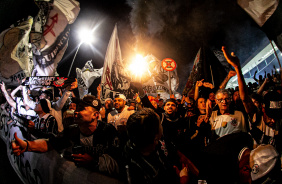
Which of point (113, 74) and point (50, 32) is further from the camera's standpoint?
point (50, 32)

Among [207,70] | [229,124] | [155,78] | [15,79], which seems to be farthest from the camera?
[155,78]

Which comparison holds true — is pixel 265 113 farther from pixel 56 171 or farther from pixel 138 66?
pixel 56 171

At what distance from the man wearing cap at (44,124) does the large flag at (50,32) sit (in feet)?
13.5

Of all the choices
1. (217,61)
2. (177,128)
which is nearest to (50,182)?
(177,128)

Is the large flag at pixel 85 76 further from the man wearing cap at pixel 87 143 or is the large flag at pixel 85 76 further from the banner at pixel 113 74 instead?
Result: the man wearing cap at pixel 87 143

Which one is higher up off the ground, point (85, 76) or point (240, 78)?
point (85, 76)

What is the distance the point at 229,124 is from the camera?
2957mm

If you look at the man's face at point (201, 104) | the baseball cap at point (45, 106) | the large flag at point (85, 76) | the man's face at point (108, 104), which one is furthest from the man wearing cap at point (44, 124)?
the large flag at point (85, 76)

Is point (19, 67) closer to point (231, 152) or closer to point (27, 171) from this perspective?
point (27, 171)

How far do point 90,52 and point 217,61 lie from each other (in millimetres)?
9639

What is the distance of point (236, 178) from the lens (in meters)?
1.44

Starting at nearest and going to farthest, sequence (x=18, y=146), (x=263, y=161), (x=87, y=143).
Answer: (x=263, y=161) → (x=18, y=146) → (x=87, y=143)

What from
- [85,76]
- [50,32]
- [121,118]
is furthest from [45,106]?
[85,76]

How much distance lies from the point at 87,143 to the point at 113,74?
208 inches
